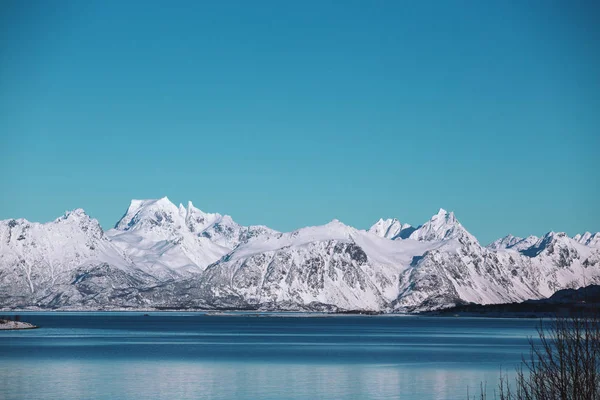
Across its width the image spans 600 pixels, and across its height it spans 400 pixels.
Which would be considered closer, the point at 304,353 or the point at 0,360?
the point at 0,360

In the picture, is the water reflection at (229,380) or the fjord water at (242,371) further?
the fjord water at (242,371)

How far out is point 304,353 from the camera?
161m

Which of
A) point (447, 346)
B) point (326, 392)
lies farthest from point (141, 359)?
point (447, 346)

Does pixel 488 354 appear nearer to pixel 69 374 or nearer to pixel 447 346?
pixel 447 346

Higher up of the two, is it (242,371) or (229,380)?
(242,371)

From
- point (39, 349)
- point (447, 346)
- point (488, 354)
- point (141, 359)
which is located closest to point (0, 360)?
point (141, 359)

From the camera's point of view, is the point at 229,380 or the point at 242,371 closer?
the point at 229,380

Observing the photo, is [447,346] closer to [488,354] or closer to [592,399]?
[488,354]

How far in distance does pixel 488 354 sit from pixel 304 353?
101 ft

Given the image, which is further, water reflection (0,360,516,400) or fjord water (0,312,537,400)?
fjord water (0,312,537,400)

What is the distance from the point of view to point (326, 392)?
309ft

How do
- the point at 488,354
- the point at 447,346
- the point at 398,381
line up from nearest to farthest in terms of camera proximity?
the point at 398,381 → the point at 488,354 → the point at 447,346

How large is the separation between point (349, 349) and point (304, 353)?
17983mm

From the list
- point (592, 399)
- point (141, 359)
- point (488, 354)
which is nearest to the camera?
point (592, 399)
